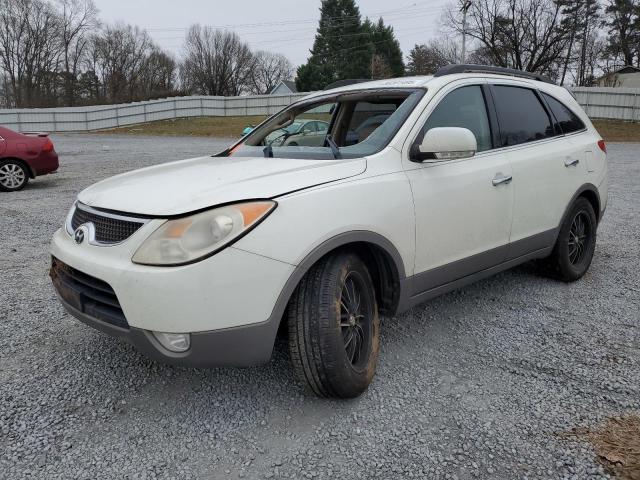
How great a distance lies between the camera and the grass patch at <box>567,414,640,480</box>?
2.19m

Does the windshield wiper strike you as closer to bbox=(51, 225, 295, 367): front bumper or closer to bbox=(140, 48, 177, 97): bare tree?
bbox=(51, 225, 295, 367): front bumper

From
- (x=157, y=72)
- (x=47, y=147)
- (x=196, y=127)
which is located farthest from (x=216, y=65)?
(x=47, y=147)

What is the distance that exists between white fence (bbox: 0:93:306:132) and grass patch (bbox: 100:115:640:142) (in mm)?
740

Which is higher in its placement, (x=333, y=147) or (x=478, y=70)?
(x=478, y=70)

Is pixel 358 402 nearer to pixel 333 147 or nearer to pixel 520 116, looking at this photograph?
pixel 333 147

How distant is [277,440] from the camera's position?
243cm

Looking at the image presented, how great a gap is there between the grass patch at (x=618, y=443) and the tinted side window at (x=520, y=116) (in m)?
2.01

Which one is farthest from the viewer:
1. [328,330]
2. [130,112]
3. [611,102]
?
[130,112]

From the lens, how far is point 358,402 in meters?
2.72

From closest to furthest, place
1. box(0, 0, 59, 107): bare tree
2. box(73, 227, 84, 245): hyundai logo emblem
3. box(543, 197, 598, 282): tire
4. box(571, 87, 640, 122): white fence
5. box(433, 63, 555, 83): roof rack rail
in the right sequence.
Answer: box(73, 227, 84, 245): hyundai logo emblem, box(433, 63, 555, 83): roof rack rail, box(543, 197, 598, 282): tire, box(571, 87, 640, 122): white fence, box(0, 0, 59, 107): bare tree

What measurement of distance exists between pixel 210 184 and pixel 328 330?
0.92 meters

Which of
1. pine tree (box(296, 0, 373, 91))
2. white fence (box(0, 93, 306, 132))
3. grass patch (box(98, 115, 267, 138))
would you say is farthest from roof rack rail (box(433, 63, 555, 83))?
pine tree (box(296, 0, 373, 91))

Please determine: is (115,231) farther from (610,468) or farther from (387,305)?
(610,468)

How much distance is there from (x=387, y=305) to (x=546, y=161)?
195cm
